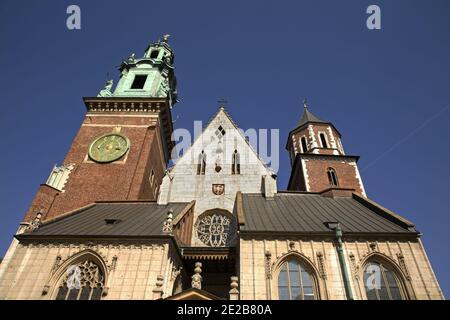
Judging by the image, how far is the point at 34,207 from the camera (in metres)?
21.5

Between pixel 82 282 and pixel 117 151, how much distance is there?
1455 cm

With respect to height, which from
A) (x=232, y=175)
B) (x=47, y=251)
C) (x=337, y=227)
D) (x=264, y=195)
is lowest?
(x=47, y=251)

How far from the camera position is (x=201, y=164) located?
951 inches

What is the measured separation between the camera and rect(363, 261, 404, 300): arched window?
532 inches

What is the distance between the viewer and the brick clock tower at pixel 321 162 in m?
27.0

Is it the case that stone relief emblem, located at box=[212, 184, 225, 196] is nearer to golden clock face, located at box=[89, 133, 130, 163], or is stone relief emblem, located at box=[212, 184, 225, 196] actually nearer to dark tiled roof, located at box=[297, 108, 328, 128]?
golden clock face, located at box=[89, 133, 130, 163]

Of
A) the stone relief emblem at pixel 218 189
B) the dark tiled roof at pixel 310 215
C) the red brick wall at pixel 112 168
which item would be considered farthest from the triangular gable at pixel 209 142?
the red brick wall at pixel 112 168

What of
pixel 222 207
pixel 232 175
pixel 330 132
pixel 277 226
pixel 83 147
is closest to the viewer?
pixel 277 226

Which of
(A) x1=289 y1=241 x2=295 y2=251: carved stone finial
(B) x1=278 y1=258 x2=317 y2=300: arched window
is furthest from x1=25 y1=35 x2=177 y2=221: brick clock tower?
(B) x1=278 y1=258 x2=317 y2=300: arched window

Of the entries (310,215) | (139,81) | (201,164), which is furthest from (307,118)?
(139,81)

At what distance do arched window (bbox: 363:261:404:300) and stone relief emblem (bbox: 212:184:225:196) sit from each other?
432 inches

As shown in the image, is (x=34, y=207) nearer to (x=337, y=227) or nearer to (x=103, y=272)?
(x=103, y=272)
